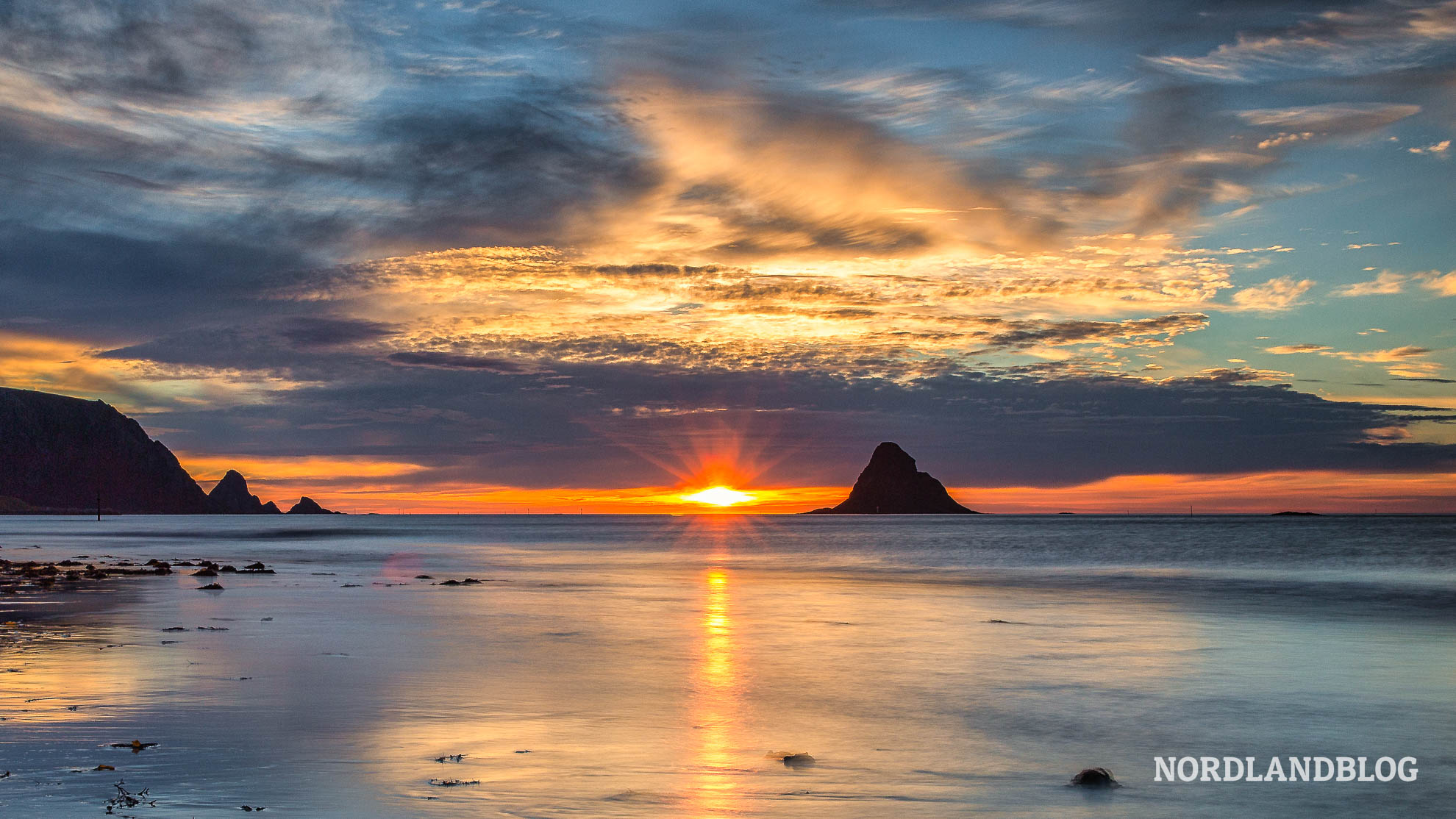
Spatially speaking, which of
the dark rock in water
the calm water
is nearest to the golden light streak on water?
the calm water

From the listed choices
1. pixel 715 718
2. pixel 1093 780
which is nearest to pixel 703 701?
pixel 715 718

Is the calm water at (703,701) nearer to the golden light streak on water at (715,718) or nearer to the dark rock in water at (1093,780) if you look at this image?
the golden light streak on water at (715,718)

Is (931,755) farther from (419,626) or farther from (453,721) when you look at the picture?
(419,626)

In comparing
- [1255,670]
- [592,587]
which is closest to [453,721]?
[1255,670]

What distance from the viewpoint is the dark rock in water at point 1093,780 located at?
40.0 ft

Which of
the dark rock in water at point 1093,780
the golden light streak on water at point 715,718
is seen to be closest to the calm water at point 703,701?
the golden light streak on water at point 715,718

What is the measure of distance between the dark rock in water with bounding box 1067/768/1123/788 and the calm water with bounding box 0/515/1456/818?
8.6 inches

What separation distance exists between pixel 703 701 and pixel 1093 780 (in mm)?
7343

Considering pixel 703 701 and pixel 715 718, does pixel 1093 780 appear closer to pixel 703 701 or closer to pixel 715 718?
pixel 715 718

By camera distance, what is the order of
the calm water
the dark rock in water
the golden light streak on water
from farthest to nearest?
the dark rock in water → the calm water → the golden light streak on water

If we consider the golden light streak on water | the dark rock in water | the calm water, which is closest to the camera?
the golden light streak on water

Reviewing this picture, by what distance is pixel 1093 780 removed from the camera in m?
12.2

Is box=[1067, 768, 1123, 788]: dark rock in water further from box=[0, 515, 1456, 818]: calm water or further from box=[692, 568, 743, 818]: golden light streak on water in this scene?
box=[692, 568, 743, 818]: golden light streak on water

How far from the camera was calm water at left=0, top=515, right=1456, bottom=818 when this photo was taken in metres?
11.2
